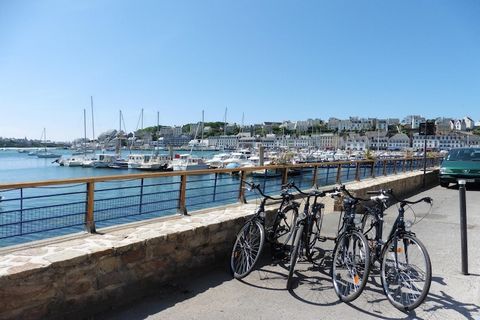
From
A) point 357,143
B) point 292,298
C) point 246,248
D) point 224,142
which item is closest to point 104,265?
→ point 246,248

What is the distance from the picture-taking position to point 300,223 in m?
4.98

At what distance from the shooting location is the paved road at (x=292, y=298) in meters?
3.97

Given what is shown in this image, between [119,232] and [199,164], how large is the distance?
55337 mm

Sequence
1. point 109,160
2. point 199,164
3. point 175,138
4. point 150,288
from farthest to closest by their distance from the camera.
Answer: point 175,138, point 109,160, point 199,164, point 150,288

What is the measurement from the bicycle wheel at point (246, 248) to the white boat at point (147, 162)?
63.1 metres

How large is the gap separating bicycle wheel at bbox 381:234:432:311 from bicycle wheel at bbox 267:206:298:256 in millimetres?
1528

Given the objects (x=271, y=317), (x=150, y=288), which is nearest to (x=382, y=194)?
(x=271, y=317)

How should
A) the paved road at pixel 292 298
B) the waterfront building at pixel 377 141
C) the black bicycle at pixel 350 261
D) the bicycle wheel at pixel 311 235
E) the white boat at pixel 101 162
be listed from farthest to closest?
the waterfront building at pixel 377 141 < the white boat at pixel 101 162 < the bicycle wheel at pixel 311 235 < the black bicycle at pixel 350 261 < the paved road at pixel 292 298

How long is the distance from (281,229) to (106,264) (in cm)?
259

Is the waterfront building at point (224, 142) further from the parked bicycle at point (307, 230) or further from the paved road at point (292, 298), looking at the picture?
the paved road at point (292, 298)

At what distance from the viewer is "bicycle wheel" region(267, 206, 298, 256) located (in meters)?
5.55

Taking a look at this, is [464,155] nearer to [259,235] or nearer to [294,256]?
[259,235]

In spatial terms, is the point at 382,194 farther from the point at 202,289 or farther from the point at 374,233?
the point at 202,289

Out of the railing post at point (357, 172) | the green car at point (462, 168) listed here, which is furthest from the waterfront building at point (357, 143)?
the railing post at point (357, 172)
